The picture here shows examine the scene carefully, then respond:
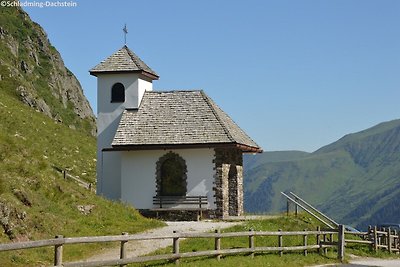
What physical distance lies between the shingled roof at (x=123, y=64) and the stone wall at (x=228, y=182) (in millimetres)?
8535

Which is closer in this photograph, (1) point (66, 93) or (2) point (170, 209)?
(2) point (170, 209)

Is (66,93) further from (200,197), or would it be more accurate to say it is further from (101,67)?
(200,197)

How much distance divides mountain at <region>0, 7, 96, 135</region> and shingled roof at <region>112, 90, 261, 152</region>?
125ft

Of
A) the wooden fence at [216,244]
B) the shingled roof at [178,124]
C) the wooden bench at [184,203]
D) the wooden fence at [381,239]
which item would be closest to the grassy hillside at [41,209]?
the wooden fence at [216,244]

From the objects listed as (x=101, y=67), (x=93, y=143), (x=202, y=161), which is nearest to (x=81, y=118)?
(x=93, y=143)

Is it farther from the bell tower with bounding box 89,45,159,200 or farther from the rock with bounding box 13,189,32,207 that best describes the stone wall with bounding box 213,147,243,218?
the rock with bounding box 13,189,32,207

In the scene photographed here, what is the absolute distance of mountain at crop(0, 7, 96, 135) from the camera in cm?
7950

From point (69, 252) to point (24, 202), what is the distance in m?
4.17

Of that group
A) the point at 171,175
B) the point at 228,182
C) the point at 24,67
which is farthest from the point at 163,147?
the point at 24,67

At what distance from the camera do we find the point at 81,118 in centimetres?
9288

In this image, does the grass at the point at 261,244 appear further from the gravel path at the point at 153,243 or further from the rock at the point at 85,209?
the rock at the point at 85,209

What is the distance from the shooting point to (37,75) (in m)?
91.7

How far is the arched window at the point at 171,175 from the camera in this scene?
39.5 meters

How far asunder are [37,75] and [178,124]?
56.4 meters
